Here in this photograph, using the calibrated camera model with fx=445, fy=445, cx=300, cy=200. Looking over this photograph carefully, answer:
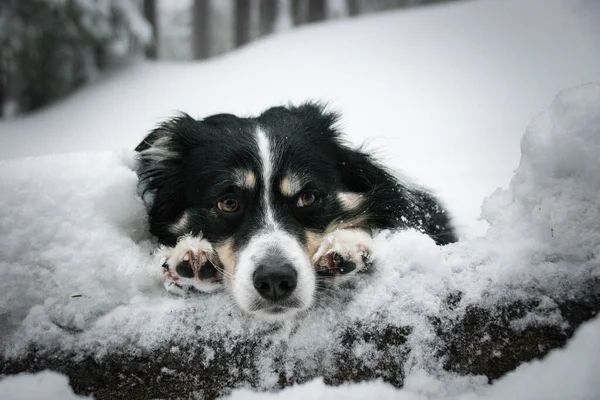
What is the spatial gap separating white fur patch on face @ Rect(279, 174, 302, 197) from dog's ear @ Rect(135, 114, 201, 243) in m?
0.74

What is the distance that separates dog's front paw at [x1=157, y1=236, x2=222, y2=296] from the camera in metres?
1.99

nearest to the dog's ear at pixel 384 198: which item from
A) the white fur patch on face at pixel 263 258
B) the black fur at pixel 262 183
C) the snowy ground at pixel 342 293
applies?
the black fur at pixel 262 183

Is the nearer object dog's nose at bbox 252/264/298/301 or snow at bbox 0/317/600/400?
snow at bbox 0/317/600/400

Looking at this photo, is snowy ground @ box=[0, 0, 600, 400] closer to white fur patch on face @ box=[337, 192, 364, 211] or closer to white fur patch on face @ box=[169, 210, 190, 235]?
white fur patch on face @ box=[169, 210, 190, 235]

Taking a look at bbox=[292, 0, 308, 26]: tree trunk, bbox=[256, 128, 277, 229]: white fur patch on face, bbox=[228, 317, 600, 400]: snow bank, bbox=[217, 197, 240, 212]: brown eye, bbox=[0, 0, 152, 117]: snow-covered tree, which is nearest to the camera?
bbox=[228, 317, 600, 400]: snow bank

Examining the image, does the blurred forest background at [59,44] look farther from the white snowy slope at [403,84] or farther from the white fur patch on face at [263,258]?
the white fur patch on face at [263,258]

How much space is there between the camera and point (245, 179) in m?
2.62

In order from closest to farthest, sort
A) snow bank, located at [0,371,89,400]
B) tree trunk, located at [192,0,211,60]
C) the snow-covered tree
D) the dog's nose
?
1. snow bank, located at [0,371,89,400]
2. the dog's nose
3. the snow-covered tree
4. tree trunk, located at [192,0,211,60]

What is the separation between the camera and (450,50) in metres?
8.62

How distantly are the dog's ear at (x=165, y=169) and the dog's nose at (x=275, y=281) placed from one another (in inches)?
43.2

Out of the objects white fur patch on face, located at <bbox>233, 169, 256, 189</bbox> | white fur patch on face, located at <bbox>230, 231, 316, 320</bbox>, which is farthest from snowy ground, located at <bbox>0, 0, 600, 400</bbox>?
white fur patch on face, located at <bbox>233, 169, 256, 189</bbox>

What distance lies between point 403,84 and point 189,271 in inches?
276

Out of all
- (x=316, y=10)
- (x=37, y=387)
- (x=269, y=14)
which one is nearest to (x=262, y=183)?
(x=37, y=387)

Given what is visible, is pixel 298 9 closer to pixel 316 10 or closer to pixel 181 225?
pixel 316 10
